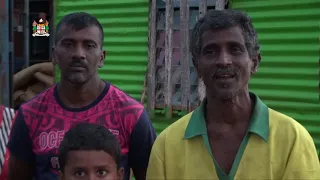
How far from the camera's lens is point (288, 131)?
1833mm

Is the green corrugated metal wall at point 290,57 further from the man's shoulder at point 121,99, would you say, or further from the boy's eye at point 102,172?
the boy's eye at point 102,172

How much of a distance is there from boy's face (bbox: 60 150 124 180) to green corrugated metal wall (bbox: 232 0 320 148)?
3.47m

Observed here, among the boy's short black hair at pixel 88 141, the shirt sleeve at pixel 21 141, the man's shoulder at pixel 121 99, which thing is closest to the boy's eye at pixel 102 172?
the boy's short black hair at pixel 88 141

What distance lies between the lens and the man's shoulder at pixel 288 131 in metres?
1.81

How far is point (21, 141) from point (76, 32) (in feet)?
2.30

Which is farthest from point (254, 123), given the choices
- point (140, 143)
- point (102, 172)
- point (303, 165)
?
point (140, 143)

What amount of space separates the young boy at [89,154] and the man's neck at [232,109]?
0.55 metres

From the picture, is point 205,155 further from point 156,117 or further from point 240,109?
point 156,117

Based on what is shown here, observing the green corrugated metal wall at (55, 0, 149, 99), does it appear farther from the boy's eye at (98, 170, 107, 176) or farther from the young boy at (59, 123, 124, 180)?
the boy's eye at (98, 170, 107, 176)

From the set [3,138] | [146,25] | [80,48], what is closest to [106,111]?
[80,48]

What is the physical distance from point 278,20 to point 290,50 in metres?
0.38

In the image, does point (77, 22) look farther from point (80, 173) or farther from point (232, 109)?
point (232, 109)

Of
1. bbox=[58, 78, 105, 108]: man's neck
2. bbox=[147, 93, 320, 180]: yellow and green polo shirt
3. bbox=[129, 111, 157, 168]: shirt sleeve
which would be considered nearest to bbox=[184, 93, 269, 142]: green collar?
bbox=[147, 93, 320, 180]: yellow and green polo shirt

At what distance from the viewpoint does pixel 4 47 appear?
525 centimetres
